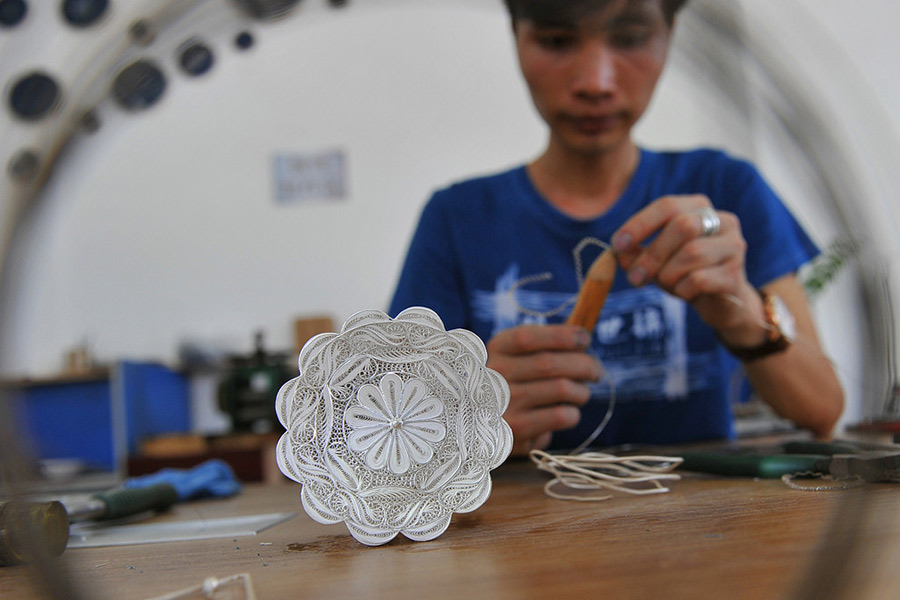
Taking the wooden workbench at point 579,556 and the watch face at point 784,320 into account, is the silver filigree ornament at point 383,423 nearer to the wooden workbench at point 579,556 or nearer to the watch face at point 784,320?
the wooden workbench at point 579,556

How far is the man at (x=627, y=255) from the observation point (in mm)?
525

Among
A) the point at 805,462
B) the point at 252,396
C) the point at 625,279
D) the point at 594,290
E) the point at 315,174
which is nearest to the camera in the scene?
the point at 805,462

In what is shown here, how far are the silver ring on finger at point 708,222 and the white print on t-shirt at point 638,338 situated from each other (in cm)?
22

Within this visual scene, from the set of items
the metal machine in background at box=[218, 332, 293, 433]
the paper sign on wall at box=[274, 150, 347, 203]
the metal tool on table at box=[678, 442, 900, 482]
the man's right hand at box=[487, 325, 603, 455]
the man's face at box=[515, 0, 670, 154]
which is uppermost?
the paper sign on wall at box=[274, 150, 347, 203]

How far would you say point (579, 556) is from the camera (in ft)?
0.72

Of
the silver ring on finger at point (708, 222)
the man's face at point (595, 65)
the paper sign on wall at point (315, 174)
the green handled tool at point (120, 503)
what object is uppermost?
the paper sign on wall at point (315, 174)

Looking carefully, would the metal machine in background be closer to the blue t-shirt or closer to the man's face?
the blue t-shirt

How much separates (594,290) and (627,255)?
0.05 metres

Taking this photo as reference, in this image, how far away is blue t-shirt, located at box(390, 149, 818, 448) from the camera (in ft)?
2.47

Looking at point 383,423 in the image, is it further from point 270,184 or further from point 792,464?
point 270,184

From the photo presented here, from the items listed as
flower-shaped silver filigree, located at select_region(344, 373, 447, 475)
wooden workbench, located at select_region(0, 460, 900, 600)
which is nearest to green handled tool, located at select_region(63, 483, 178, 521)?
wooden workbench, located at select_region(0, 460, 900, 600)

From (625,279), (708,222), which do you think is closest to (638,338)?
(625,279)

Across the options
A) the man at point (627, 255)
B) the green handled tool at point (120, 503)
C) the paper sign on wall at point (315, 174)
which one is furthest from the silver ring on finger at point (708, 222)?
the paper sign on wall at point (315, 174)

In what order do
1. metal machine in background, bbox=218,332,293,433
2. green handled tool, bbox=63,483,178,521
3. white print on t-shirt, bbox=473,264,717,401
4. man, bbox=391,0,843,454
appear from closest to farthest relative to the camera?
green handled tool, bbox=63,483,178,521
man, bbox=391,0,843,454
white print on t-shirt, bbox=473,264,717,401
metal machine in background, bbox=218,332,293,433
